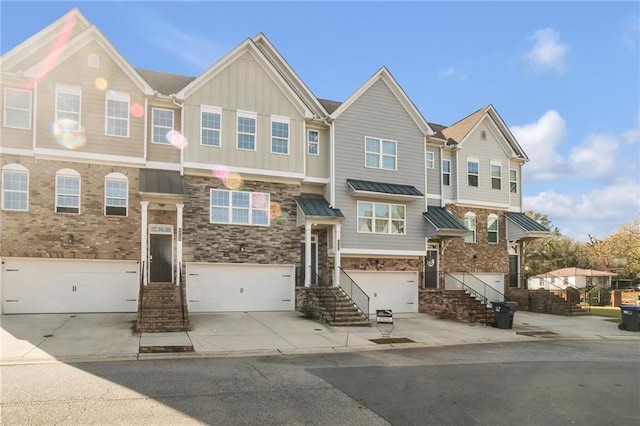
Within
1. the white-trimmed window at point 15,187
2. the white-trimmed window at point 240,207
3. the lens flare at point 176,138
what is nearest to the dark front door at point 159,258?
the white-trimmed window at point 240,207

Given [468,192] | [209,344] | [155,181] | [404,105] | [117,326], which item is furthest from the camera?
[468,192]

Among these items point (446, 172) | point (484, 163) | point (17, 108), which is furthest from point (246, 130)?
point (484, 163)

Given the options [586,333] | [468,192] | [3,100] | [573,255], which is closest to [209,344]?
[3,100]

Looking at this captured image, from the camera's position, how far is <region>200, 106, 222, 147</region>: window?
20.8 metres

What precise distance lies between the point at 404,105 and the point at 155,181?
12797 millimetres

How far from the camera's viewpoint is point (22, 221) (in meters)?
18.0

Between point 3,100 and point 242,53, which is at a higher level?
point 242,53

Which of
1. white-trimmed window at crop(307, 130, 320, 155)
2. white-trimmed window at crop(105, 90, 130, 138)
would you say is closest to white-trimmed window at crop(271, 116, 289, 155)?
white-trimmed window at crop(307, 130, 320, 155)

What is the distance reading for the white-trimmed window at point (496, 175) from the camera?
93.6ft

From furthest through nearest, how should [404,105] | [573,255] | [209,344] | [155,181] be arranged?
1. [573,255]
2. [404,105]
3. [155,181]
4. [209,344]

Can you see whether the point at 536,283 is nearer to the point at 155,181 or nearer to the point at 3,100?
the point at 155,181

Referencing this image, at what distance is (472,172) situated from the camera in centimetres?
2780

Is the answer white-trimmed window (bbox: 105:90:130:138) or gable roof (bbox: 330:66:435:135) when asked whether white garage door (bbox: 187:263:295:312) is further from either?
gable roof (bbox: 330:66:435:135)

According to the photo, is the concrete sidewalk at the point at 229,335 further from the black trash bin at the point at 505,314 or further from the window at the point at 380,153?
the window at the point at 380,153
